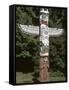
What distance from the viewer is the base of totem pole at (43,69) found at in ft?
10.7

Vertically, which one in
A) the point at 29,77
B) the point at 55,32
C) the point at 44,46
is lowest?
the point at 29,77

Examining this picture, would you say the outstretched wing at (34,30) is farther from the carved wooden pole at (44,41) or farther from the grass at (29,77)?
the grass at (29,77)

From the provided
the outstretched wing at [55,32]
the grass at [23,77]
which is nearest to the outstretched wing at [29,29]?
the outstretched wing at [55,32]

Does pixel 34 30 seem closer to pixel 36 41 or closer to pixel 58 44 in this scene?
pixel 36 41

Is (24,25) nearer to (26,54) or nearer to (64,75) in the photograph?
(26,54)

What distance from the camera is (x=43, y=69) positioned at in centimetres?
327

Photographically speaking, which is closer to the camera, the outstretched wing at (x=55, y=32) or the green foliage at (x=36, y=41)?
the green foliage at (x=36, y=41)

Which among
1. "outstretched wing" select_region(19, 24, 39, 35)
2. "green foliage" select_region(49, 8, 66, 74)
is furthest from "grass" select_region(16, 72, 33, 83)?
"outstretched wing" select_region(19, 24, 39, 35)

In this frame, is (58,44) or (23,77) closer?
(23,77)

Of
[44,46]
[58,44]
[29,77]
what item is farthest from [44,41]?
[29,77]

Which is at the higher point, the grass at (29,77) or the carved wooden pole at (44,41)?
the carved wooden pole at (44,41)

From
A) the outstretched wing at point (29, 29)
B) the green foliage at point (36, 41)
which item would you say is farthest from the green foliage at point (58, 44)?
the outstretched wing at point (29, 29)

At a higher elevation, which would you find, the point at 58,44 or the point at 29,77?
the point at 58,44

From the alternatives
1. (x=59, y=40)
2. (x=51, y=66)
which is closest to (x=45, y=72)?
(x=51, y=66)
